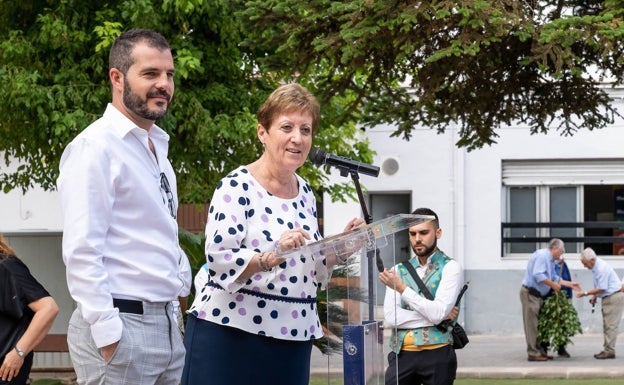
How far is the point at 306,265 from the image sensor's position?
520 cm

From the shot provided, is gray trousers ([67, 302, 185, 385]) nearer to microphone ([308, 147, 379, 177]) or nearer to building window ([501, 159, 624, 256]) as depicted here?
microphone ([308, 147, 379, 177])

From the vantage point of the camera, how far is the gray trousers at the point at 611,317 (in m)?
20.3

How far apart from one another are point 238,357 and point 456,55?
636cm

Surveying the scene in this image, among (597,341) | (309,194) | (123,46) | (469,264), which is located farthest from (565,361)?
(123,46)

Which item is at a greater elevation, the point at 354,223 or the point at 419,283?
the point at 354,223

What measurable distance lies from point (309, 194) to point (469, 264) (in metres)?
22.3

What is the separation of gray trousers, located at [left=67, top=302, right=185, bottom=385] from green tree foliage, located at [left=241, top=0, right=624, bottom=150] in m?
6.80

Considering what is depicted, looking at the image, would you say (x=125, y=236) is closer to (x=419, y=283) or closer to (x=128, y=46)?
(x=128, y=46)

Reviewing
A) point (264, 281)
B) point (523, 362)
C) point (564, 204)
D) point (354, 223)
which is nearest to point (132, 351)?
point (264, 281)

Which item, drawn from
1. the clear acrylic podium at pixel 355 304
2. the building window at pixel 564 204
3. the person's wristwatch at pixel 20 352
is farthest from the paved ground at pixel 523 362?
the clear acrylic podium at pixel 355 304

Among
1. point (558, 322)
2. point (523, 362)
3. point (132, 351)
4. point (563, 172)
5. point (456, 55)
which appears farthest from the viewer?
point (563, 172)

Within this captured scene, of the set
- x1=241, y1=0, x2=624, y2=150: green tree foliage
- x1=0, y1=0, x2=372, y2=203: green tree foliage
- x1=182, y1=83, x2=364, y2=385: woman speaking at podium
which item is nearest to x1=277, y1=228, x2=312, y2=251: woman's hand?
x1=182, y1=83, x2=364, y2=385: woman speaking at podium

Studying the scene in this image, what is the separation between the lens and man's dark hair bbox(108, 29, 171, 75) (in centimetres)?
447

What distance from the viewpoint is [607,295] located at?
2111 centimetres
